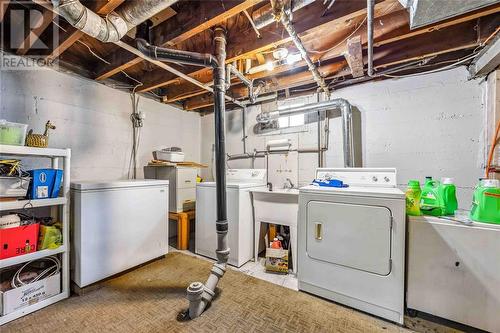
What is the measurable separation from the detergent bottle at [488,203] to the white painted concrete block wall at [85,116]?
3.71m

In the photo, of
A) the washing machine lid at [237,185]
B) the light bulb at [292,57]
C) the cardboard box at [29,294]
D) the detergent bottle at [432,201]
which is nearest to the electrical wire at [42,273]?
the cardboard box at [29,294]

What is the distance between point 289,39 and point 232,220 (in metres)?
1.92

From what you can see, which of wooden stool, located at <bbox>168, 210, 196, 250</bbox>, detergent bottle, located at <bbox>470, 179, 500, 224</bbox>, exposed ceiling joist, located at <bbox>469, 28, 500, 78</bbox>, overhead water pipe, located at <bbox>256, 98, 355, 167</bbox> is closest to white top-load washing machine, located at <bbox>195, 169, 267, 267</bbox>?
wooden stool, located at <bbox>168, 210, 196, 250</bbox>

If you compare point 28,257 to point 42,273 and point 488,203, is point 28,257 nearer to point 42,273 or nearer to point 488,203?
point 42,273

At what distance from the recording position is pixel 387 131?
2.48m

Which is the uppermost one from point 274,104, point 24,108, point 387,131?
point 274,104

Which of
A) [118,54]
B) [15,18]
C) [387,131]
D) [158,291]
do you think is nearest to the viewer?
[15,18]

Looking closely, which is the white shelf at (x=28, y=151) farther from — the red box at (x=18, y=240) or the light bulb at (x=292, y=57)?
the light bulb at (x=292, y=57)

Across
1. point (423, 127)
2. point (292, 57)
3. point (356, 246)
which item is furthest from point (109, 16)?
point (423, 127)

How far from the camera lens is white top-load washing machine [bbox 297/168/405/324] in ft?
5.24

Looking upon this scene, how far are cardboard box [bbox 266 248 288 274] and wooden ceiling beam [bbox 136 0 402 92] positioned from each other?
2094mm

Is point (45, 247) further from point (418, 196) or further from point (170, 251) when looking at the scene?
point (418, 196)

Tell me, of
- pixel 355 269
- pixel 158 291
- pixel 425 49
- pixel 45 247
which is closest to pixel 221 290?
pixel 158 291

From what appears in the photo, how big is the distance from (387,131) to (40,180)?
3.48 m
